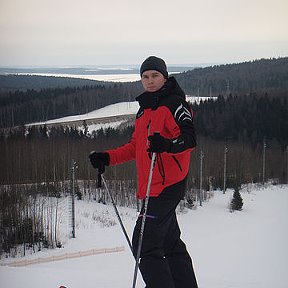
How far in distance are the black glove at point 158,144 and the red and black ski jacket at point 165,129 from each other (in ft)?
0.19

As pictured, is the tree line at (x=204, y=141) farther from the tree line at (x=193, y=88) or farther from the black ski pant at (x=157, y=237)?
the black ski pant at (x=157, y=237)

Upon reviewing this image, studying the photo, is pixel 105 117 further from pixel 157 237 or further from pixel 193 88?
pixel 157 237

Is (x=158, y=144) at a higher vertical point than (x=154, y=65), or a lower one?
lower

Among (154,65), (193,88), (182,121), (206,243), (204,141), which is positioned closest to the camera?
(182,121)

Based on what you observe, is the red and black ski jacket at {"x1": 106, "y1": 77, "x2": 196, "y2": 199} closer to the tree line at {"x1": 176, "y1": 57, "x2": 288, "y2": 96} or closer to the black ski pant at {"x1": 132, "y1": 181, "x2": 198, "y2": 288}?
the black ski pant at {"x1": 132, "y1": 181, "x2": 198, "y2": 288}

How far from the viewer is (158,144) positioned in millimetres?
1463

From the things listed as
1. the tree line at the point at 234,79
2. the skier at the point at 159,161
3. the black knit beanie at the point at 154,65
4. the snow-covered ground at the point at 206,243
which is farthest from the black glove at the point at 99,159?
the tree line at the point at 234,79

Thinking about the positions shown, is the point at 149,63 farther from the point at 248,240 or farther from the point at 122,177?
the point at 122,177

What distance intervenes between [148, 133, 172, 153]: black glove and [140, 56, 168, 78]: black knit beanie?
35cm

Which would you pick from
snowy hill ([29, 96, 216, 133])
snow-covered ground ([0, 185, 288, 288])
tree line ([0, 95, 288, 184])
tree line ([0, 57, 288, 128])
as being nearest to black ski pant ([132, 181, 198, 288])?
snow-covered ground ([0, 185, 288, 288])

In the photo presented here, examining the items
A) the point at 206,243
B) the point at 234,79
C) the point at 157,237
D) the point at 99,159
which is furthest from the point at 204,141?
the point at 157,237

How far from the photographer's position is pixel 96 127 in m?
42.7

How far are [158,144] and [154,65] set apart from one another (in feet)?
1.33

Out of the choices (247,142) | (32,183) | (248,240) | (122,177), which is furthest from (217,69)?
(248,240)
